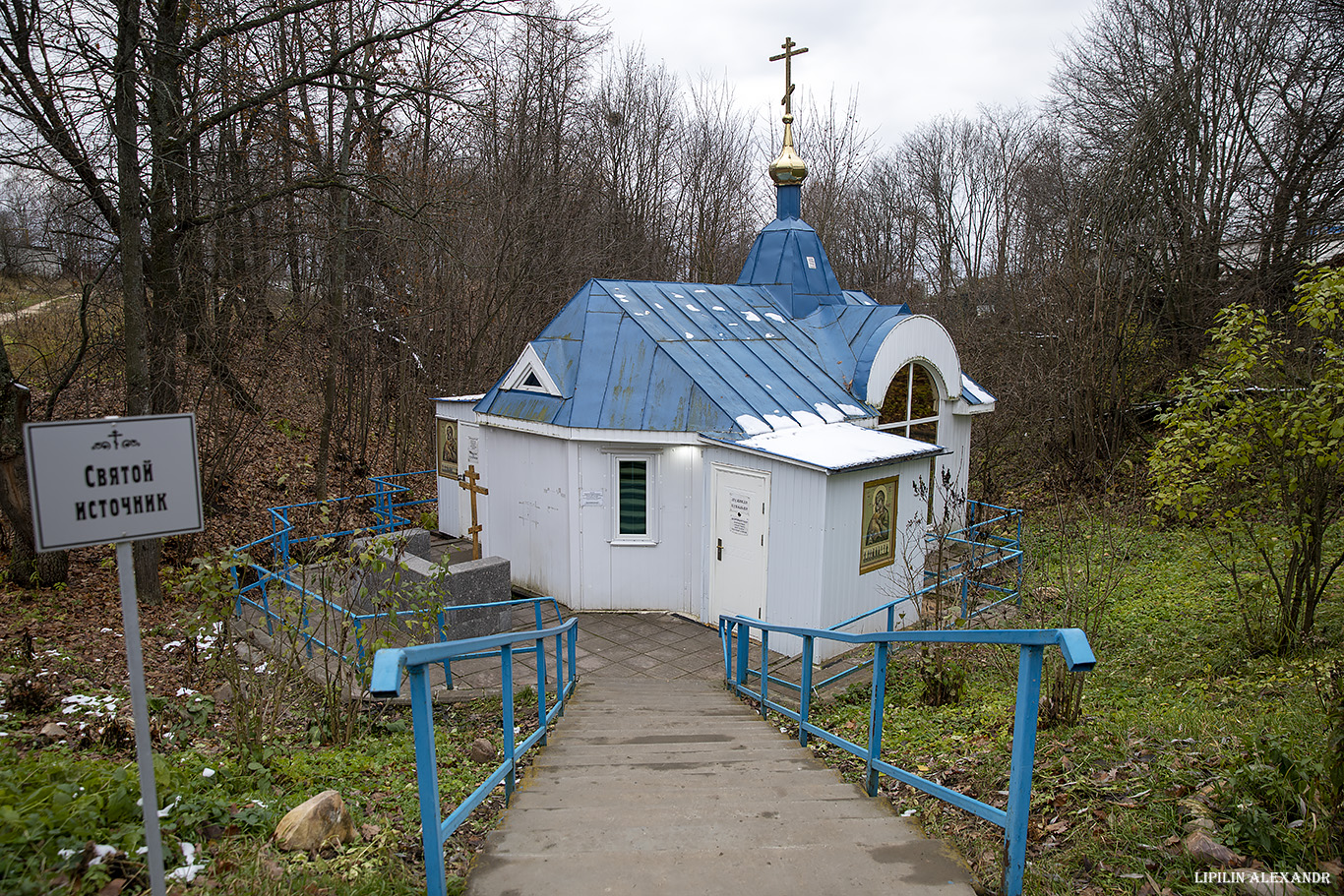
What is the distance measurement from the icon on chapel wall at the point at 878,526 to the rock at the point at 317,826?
765 cm

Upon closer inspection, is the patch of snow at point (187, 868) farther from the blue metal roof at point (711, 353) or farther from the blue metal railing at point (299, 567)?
the blue metal roof at point (711, 353)

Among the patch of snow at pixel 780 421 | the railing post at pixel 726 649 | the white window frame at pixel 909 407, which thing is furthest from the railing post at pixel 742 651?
the white window frame at pixel 909 407

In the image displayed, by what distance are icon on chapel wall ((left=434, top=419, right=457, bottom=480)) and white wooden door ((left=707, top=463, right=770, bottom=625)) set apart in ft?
19.6

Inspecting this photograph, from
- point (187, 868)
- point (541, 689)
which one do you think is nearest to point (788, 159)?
point (541, 689)

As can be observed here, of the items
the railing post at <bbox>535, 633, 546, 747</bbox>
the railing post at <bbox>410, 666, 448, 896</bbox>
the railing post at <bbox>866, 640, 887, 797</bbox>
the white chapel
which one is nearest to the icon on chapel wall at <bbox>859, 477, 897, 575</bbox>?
the white chapel

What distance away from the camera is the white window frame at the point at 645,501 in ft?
38.5

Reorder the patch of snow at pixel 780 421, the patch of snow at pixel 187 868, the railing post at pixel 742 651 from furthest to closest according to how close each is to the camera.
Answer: the patch of snow at pixel 780 421, the railing post at pixel 742 651, the patch of snow at pixel 187 868

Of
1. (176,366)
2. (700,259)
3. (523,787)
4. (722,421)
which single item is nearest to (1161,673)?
(722,421)

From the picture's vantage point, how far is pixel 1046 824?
4.12 meters

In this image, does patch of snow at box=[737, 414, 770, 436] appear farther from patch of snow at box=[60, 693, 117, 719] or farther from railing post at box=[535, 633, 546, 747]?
patch of snow at box=[60, 693, 117, 719]

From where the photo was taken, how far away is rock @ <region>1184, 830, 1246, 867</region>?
11.1ft

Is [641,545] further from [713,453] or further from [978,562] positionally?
[978,562]

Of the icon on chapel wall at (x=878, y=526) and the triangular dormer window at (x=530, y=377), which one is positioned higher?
the triangular dormer window at (x=530, y=377)

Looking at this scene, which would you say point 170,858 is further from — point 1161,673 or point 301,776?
point 1161,673
